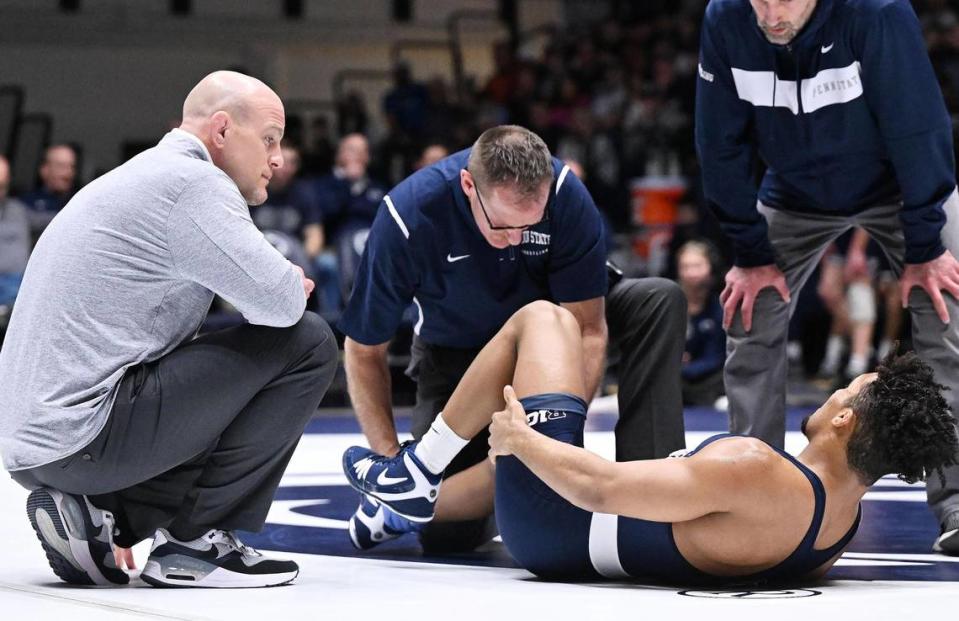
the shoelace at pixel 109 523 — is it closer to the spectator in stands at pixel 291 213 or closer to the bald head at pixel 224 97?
the bald head at pixel 224 97

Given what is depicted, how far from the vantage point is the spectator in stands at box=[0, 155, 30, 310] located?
7.51 meters

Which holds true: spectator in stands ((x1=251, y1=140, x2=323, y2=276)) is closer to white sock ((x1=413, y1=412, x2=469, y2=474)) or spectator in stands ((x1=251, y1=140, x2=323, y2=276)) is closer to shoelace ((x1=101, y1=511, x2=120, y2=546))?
white sock ((x1=413, y1=412, x2=469, y2=474))

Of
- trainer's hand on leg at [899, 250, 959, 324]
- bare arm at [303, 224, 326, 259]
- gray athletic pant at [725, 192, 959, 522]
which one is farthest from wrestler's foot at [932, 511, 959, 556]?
bare arm at [303, 224, 326, 259]

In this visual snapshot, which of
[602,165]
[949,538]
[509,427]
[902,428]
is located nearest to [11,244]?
[602,165]

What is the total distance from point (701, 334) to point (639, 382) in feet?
11.9

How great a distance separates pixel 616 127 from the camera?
414 inches

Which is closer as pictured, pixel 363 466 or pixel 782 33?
pixel 363 466

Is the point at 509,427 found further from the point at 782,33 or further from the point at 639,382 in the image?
the point at 782,33

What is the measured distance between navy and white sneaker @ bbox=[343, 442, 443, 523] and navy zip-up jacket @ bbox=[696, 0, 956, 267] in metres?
1.14

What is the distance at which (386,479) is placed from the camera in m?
3.04

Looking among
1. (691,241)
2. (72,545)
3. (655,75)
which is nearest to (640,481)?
(72,545)

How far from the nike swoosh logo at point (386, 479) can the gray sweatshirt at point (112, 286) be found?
0.56m

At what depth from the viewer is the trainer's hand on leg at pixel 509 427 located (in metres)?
2.70

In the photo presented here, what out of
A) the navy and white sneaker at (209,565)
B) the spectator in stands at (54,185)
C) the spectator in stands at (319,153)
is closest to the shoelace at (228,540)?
the navy and white sneaker at (209,565)
